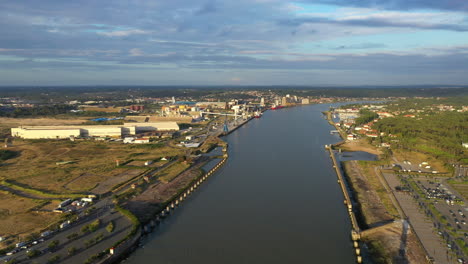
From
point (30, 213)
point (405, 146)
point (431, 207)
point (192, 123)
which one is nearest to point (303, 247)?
point (431, 207)

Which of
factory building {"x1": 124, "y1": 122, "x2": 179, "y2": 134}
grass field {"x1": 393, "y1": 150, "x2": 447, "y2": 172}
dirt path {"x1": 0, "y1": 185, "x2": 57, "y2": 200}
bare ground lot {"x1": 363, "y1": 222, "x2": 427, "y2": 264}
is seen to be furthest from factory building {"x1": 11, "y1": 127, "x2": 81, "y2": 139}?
bare ground lot {"x1": 363, "y1": 222, "x2": 427, "y2": 264}

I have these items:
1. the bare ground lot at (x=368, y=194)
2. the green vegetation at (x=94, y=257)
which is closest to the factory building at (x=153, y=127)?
the bare ground lot at (x=368, y=194)

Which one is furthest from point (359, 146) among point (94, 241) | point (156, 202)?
point (94, 241)

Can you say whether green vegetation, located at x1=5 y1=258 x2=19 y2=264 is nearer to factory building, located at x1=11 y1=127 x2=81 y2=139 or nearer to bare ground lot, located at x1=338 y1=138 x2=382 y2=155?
bare ground lot, located at x1=338 y1=138 x2=382 y2=155

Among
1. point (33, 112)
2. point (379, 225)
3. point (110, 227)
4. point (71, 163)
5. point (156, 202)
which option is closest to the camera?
point (110, 227)

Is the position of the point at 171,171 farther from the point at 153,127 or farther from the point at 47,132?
the point at 47,132
